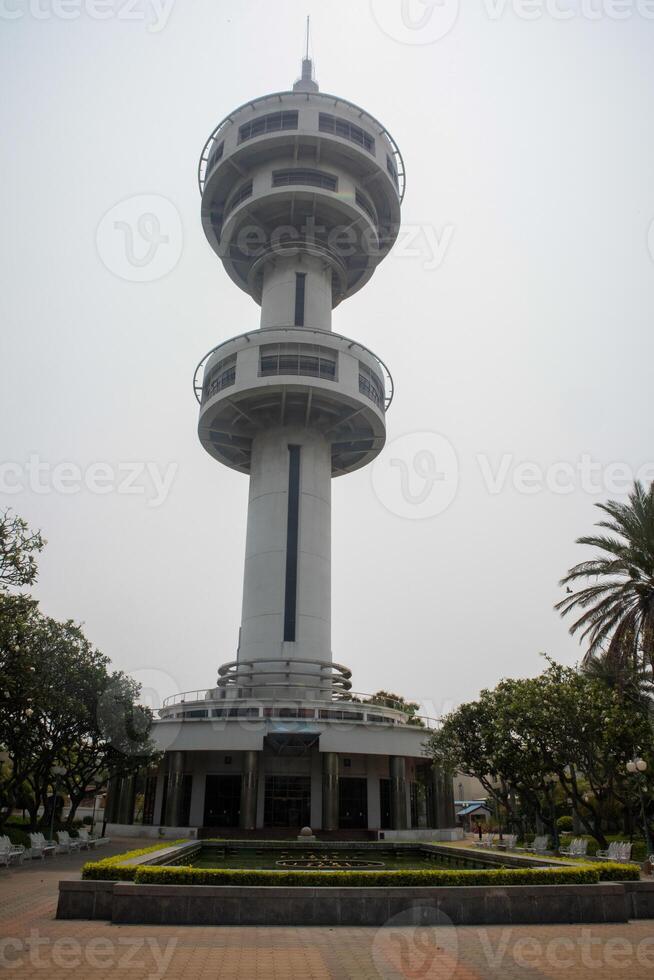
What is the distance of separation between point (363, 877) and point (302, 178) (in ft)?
156

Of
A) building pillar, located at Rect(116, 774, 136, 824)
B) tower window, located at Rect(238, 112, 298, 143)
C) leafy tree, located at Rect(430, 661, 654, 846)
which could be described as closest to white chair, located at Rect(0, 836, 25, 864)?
building pillar, located at Rect(116, 774, 136, 824)

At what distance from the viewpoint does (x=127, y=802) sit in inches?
1687

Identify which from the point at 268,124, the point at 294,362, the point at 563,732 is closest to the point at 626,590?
the point at 563,732

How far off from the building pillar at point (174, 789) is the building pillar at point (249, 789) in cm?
358

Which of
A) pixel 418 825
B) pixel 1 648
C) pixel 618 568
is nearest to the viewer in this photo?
pixel 1 648

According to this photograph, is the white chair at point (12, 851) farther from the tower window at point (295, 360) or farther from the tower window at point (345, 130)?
the tower window at point (345, 130)

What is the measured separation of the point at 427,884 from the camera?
56.2 feet

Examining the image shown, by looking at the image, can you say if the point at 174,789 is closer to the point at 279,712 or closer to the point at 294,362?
the point at 279,712

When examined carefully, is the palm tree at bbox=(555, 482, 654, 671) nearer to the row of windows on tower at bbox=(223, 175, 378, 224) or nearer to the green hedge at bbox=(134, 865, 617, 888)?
the green hedge at bbox=(134, 865, 617, 888)

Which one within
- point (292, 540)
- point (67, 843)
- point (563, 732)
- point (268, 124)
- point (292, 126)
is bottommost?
point (67, 843)

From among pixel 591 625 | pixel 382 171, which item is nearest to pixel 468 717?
pixel 591 625

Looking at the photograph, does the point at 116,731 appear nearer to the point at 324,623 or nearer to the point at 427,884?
the point at 324,623

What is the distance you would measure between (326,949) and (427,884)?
180 inches

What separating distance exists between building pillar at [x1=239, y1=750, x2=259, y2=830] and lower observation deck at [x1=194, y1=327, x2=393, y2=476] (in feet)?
70.2
